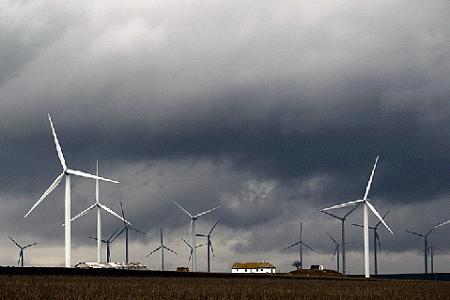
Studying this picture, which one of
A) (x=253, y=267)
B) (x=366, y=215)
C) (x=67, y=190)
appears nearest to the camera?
(x=67, y=190)

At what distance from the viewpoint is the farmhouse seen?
18960 centimetres

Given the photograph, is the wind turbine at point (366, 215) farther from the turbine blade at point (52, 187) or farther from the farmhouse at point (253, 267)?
the farmhouse at point (253, 267)

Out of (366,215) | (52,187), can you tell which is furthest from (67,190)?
(366,215)

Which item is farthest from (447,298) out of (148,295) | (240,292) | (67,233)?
(67,233)

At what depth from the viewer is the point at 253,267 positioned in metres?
191

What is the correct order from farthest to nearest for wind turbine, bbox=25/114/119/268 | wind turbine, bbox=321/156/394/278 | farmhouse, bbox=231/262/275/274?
farmhouse, bbox=231/262/275/274, wind turbine, bbox=321/156/394/278, wind turbine, bbox=25/114/119/268

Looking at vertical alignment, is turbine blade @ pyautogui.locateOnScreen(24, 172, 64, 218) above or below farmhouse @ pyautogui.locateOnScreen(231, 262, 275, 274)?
above

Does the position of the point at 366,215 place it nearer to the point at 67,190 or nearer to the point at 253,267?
the point at 67,190

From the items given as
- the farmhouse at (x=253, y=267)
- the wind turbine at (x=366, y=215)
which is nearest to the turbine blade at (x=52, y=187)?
the wind turbine at (x=366, y=215)

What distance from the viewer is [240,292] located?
55031 millimetres

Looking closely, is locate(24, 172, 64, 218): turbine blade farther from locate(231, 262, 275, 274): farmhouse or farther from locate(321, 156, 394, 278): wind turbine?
locate(231, 262, 275, 274): farmhouse

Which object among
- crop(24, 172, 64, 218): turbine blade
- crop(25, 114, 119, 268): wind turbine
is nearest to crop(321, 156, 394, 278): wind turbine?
crop(25, 114, 119, 268): wind turbine

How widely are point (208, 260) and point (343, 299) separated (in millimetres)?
93420

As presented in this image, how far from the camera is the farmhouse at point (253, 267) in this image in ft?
622
